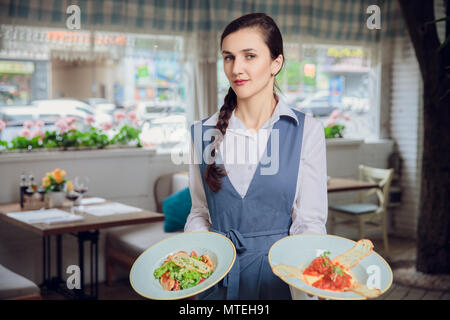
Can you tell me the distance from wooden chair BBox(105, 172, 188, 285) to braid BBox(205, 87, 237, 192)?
2743 millimetres

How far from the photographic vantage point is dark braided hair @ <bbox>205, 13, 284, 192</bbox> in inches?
46.5

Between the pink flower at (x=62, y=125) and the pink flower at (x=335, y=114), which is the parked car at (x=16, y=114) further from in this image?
the pink flower at (x=335, y=114)

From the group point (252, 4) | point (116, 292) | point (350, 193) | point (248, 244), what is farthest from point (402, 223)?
point (248, 244)

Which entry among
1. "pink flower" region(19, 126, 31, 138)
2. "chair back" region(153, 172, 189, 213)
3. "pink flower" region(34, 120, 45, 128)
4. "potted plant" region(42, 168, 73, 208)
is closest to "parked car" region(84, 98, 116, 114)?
"pink flower" region(34, 120, 45, 128)

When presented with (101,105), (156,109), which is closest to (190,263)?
(101,105)

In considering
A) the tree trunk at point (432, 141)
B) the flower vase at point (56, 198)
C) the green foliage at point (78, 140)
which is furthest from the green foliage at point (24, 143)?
the tree trunk at point (432, 141)

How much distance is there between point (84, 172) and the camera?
443 centimetres

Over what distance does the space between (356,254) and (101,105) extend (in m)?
3.94

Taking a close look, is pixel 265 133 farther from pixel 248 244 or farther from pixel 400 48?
pixel 400 48

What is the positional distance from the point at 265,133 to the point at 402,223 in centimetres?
538

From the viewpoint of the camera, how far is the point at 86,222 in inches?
129

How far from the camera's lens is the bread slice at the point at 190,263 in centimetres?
112

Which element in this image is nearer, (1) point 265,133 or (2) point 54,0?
(1) point 265,133

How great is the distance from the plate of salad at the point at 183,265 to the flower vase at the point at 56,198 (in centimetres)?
288
